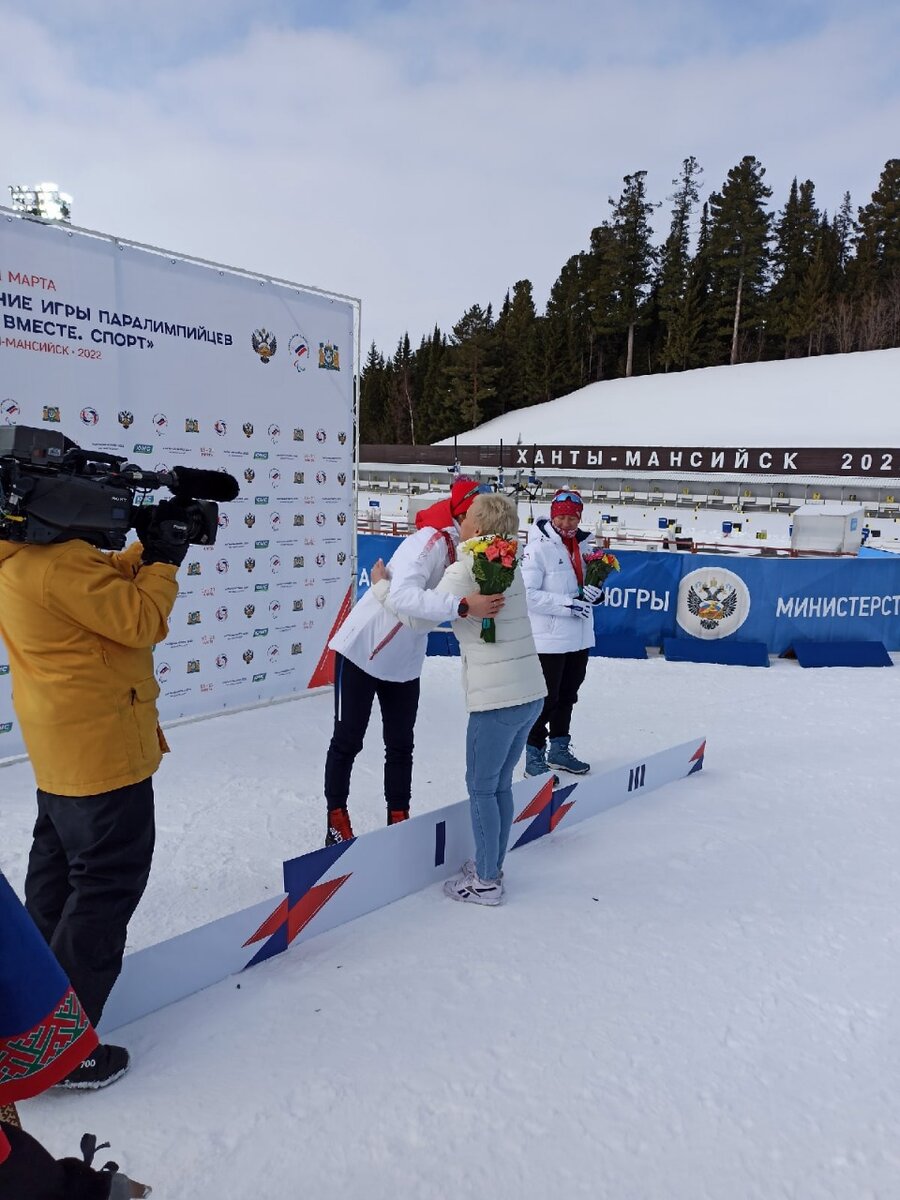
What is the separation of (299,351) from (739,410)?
37.5 meters

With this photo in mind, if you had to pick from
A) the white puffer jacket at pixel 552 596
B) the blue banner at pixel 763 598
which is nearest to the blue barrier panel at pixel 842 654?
the blue banner at pixel 763 598

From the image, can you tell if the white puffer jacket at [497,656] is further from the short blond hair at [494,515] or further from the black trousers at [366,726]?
the black trousers at [366,726]

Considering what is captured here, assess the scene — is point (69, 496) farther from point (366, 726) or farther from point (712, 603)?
point (712, 603)

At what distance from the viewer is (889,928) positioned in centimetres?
304

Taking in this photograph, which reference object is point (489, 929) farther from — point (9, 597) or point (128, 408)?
point (128, 408)

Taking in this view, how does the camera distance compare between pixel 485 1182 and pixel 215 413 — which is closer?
pixel 485 1182

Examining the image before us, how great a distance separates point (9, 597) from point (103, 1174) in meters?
1.30

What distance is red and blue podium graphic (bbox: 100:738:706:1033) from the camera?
2412mm

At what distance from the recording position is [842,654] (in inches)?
306

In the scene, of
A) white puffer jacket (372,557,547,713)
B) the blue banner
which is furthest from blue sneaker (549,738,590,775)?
the blue banner

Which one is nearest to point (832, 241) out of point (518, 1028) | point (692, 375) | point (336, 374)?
point (692, 375)

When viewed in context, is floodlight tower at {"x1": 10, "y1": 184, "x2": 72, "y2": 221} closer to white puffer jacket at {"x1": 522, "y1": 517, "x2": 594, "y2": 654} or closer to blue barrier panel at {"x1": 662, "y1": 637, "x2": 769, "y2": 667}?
white puffer jacket at {"x1": 522, "y1": 517, "x2": 594, "y2": 654}

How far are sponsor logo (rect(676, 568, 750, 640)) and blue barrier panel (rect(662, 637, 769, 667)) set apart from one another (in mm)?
135

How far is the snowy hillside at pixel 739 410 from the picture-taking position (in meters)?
33.8
